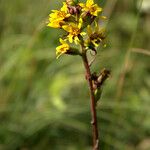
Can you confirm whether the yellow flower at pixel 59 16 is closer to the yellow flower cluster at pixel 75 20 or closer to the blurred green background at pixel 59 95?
the yellow flower cluster at pixel 75 20

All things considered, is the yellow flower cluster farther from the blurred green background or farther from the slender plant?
the blurred green background

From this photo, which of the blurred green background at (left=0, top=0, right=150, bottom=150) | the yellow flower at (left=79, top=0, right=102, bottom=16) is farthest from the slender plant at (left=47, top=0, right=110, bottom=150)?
the blurred green background at (left=0, top=0, right=150, bottom=150)


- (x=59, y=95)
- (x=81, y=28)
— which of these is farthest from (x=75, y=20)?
(x=59, y=95)

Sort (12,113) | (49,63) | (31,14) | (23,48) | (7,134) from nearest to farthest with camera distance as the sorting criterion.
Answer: (7,134), (12,113), (23,48), (49,63), (31,14)

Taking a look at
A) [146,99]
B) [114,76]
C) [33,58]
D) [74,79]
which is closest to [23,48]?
[33,58]

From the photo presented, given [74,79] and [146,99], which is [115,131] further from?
[74,79]

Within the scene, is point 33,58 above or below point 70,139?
above

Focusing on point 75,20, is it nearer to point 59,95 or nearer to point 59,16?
point 59,16

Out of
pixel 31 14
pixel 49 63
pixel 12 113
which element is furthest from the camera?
pixel 31 14

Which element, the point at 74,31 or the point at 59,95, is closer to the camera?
the point at 74,31

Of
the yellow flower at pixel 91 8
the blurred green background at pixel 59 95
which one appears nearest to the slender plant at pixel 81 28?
the yellow flower at pixel 91 8
